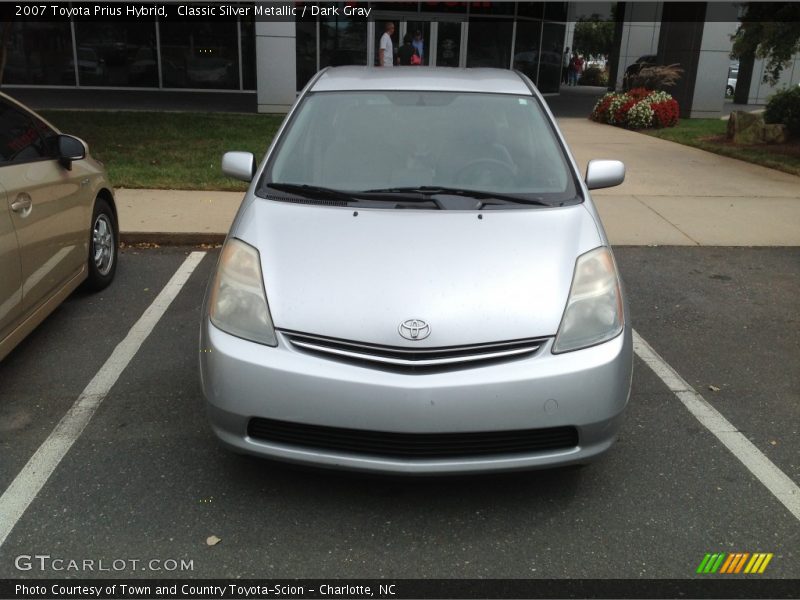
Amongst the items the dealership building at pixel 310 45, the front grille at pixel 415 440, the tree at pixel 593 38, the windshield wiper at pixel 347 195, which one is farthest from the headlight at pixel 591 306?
the tree at pixel 593 38

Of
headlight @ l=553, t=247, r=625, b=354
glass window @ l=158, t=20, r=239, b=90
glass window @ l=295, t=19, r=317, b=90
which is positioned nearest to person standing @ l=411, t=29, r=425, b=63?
glass window @ l=295, t=19, r=317, b=90

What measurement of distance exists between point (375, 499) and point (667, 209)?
652cm

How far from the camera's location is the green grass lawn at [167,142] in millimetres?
8883

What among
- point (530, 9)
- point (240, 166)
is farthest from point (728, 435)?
point (530, 9)

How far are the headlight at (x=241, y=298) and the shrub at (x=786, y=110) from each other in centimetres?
1321

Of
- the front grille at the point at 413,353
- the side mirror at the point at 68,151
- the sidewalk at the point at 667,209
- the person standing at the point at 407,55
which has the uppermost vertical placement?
the person standing at the point at 407,55

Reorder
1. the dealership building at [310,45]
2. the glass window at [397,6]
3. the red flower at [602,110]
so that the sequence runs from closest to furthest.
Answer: the red flower at [602,110]
the dealership building at [310,45]
the glass window at [397,6]

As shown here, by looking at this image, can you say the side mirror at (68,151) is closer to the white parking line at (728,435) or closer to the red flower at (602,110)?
the white parking line at (728,435)

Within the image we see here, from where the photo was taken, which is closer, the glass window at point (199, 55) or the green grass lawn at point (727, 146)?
the green grass lawn at point (727, 146)

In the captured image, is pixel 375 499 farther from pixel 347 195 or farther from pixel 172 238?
pixel 172 238

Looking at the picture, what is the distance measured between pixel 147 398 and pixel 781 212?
744 cm

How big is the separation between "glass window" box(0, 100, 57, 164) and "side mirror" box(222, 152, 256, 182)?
1187mm

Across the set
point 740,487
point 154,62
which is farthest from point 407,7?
point 740,487

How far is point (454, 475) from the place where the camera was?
273 centimetres
